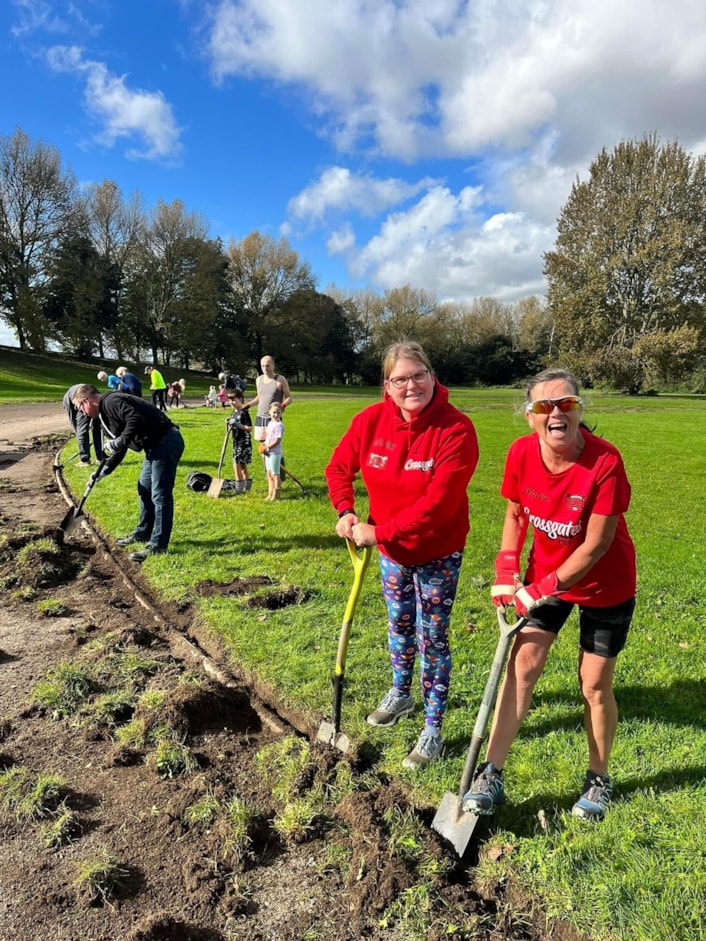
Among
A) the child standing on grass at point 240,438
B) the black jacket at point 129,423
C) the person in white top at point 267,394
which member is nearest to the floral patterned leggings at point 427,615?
the black jacket at point 129,423

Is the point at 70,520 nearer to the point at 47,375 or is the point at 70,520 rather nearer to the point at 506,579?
the point at 506,579

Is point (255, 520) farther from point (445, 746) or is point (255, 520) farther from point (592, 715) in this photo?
point (592, 715)

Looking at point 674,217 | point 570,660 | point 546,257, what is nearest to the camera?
point 570,660

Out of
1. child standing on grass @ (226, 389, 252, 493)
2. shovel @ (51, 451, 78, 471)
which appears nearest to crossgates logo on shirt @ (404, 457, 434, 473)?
child standing on grass @ (226, 389, 252, 493)

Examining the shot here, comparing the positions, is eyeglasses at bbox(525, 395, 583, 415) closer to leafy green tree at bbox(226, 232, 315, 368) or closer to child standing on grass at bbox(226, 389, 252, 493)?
A: child standing on grass at bbox(226, 389, 252, 493)

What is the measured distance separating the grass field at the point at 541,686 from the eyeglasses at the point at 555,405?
29 cm

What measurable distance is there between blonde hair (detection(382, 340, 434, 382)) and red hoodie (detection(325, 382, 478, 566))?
0.53ft

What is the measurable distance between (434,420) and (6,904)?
10.1ft

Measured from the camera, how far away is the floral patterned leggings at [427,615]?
124 inches

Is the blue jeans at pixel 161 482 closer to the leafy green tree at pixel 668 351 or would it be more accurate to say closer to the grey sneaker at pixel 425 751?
the grey sneaker at pixel 425 751

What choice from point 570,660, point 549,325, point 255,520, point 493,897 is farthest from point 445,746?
point 549,325

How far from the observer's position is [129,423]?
6348mm

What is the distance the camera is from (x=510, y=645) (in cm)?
273

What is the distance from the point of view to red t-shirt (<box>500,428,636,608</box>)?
8.15 feet
